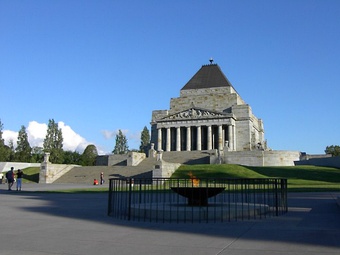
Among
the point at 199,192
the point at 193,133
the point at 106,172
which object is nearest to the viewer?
the point at 199,192

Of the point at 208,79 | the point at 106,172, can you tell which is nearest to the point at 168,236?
the point at 106,172

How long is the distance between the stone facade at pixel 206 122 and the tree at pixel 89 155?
25.5 metres

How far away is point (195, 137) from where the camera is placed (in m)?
79.8

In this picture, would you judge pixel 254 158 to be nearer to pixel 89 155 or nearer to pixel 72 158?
pixel 72 158

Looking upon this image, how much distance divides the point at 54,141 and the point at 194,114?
36.1 metres

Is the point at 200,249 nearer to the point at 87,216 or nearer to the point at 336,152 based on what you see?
the point at 87,216

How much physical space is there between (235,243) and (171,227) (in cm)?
276

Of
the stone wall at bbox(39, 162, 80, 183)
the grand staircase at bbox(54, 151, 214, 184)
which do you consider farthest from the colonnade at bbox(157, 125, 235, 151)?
the stone wall at bbox(39, 162, 80, 183)

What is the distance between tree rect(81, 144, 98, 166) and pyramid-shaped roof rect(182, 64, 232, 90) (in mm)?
33379

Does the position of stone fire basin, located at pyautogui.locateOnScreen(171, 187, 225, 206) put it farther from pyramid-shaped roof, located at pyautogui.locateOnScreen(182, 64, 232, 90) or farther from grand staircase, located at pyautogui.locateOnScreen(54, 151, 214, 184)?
pyramid-shaped roof, located at pyautogui.locateOnScreen(182, 64, 232, 90)

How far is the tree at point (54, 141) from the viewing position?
88.4 m

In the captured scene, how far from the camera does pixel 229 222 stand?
11398 millimetres

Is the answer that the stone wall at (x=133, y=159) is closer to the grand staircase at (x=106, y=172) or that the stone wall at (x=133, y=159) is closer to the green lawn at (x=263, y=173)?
the grand staircase at (x=106, y=172)

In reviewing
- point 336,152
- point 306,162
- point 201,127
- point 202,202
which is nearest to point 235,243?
point 202,202
